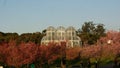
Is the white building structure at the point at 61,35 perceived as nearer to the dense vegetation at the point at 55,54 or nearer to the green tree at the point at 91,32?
the green tree at the point at 91,32

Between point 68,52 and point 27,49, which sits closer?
point 27,49

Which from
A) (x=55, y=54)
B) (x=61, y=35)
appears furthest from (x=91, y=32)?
(x=55, y=54)

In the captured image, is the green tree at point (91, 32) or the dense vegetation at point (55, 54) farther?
the green tree at point (91, 32)

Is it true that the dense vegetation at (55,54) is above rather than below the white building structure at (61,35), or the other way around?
below

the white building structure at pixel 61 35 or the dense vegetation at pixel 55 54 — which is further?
the white building structure at pixel 61 35

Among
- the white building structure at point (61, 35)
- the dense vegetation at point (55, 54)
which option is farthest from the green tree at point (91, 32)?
the dense vegetation at point (55, 54)

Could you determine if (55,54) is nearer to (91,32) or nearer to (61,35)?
(61,35)

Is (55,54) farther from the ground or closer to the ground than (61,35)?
closer to the ground

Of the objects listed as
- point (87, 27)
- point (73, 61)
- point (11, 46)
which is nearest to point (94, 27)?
point (87, 27)

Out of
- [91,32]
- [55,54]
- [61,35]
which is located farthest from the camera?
[91,32]

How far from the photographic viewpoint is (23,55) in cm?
4119

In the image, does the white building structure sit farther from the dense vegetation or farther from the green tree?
the dense vegetation

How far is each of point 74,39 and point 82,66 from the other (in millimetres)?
22401

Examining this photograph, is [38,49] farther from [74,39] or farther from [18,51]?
[74,39]
